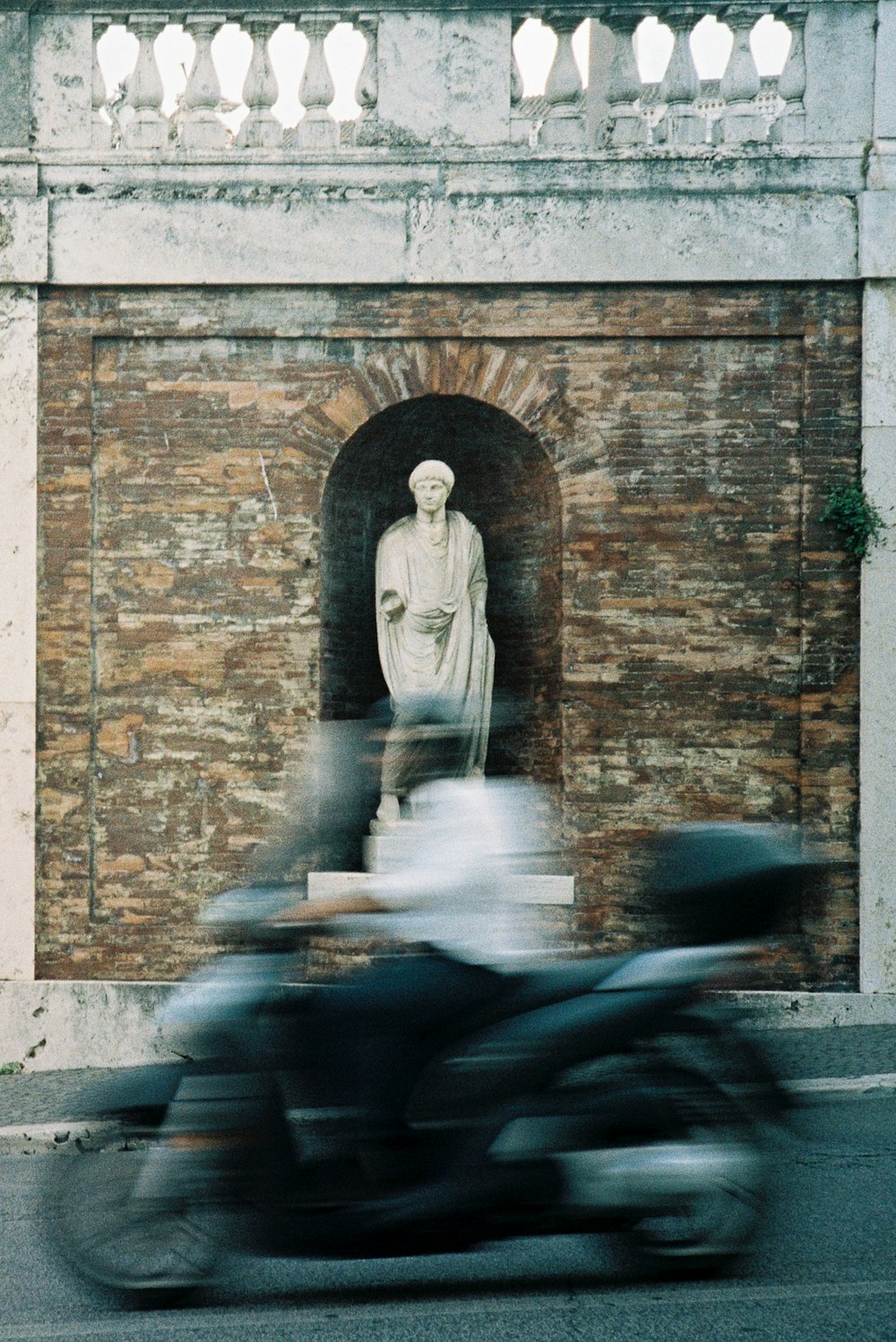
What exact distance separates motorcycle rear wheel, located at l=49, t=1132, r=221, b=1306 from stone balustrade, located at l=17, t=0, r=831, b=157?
6856 millimetres

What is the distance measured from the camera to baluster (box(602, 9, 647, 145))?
9.23 metres

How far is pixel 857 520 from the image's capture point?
9.05 metres

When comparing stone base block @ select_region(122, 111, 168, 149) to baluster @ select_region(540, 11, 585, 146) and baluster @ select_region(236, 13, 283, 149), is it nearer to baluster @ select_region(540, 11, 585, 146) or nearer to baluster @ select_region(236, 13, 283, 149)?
baluster @ select_region(236, 13, 283, 149)

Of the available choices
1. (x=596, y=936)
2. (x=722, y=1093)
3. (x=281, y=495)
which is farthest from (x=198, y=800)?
(x=722, y=1093)

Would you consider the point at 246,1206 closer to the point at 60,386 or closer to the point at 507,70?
the point at 60,386

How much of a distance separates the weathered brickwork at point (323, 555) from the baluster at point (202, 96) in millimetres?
989

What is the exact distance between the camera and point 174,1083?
4.23 m

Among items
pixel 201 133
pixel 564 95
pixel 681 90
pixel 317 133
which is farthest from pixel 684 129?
pixel 201 133

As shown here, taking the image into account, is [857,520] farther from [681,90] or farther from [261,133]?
[261,133]

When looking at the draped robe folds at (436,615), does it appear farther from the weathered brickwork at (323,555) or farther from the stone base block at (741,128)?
the stone base block at (741,128)

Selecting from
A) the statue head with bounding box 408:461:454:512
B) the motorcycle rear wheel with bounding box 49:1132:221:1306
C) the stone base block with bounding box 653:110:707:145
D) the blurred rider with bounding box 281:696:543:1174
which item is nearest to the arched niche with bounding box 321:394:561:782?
the statue head with bounding box 408:461:454:512

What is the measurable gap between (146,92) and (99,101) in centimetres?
31

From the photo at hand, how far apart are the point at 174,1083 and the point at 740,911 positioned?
1.69m

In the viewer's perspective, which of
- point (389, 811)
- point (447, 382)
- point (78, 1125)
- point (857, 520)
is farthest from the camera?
point (447, 382)
